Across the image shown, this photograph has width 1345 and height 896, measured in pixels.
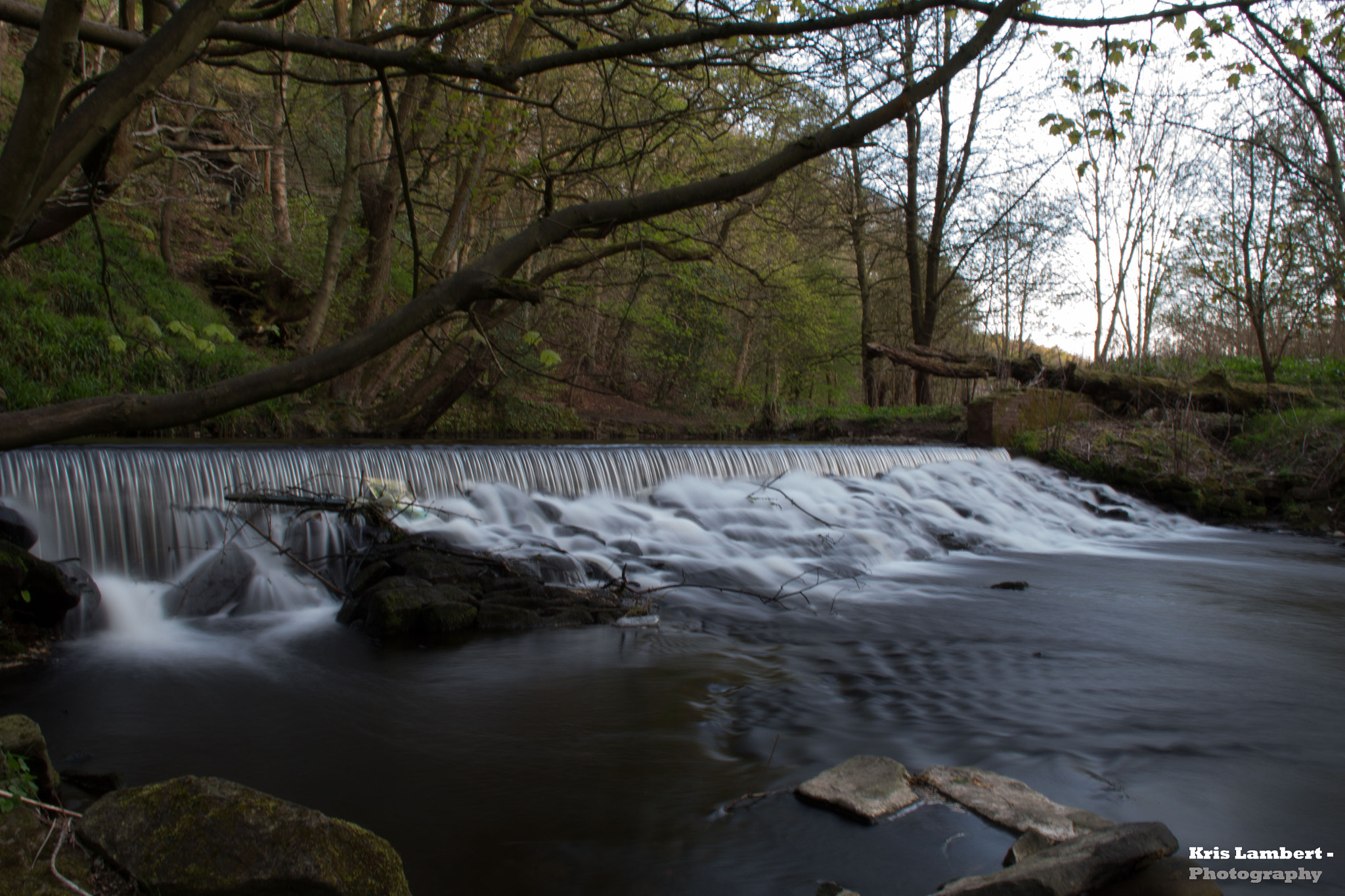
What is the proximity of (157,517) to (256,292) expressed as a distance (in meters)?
10.9

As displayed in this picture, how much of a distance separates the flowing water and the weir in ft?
0.09

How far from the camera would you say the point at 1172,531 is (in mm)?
10789

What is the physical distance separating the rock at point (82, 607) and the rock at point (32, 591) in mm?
100

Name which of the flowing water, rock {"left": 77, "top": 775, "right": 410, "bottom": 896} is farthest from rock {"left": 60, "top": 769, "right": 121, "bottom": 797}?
rock {"left": 77, "top": 775, "right": 410, "bottom": 896}

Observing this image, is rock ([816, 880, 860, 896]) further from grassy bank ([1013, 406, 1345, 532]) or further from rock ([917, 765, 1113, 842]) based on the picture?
grassy bank ([1013, 406, 1345, 532])

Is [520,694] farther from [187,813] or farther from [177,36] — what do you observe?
[177,36]

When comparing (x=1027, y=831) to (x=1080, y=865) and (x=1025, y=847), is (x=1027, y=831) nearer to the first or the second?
(x=1025, y=847)

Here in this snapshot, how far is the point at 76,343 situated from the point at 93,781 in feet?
34.1

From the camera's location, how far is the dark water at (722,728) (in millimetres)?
2625

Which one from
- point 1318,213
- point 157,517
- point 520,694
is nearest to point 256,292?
point 157,517

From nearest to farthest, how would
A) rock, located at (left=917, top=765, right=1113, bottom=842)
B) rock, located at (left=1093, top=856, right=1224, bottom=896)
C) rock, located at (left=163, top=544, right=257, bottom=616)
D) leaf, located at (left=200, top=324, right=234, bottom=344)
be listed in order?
1. rock, located at (left=1093, top=856, right=1224, bottom=896)
2. rock, located at (left=917, top=765, right=1113, bottom=842)
3. leaf, located at (left=200, top=324, right=234, bottom=344)
4. rock, located at (left=163, top=544, right=257, bottom=616)

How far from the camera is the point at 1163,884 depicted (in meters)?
2.21

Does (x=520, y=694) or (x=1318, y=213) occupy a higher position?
(x=1318, y=213)

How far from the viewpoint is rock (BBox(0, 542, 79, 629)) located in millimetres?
4461
